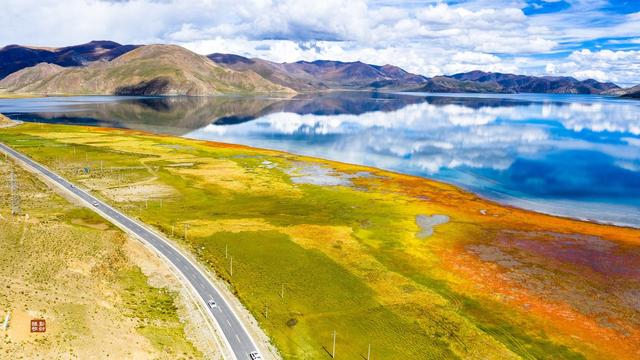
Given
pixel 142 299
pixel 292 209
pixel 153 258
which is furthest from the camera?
pixel 292 209

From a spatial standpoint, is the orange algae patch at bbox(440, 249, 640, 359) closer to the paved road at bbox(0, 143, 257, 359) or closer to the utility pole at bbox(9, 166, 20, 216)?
the paved road at bbox(0, 143, 257, 359)

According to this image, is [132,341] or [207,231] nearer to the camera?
[132,341]

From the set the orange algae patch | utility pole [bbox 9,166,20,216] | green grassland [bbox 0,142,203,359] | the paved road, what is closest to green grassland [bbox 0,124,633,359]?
the orange algae patch

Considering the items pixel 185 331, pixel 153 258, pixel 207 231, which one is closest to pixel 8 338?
pixel 185 331

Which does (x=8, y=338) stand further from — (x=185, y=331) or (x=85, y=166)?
(x=85, y=166)

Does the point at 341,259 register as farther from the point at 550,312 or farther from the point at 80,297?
the point at 80,297

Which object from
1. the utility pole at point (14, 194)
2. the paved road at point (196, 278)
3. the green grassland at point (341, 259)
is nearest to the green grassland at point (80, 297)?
the green grassland at point (341, 259)
